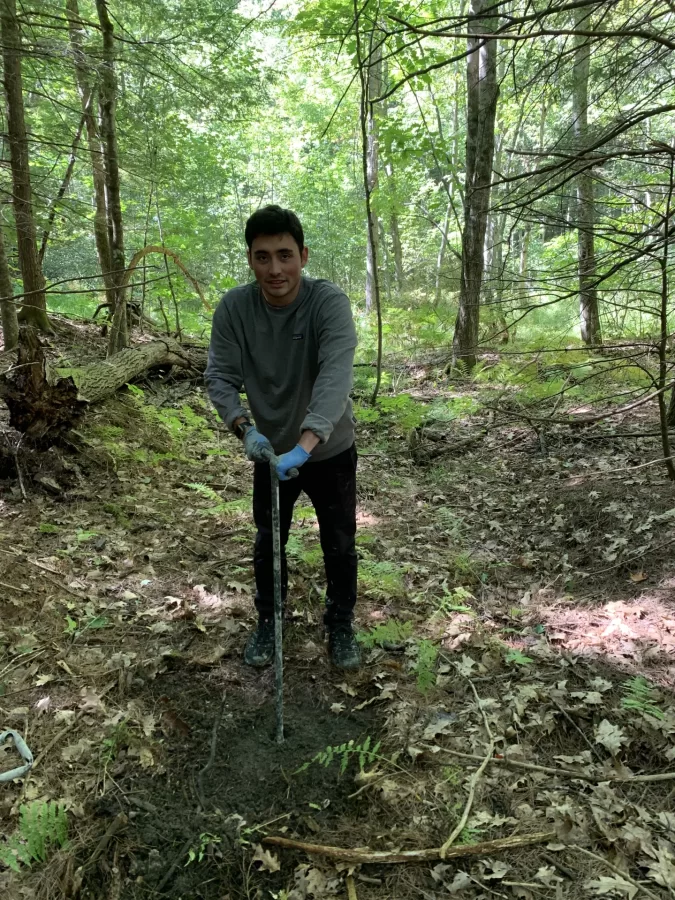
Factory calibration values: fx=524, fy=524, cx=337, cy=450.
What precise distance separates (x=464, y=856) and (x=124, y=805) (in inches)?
58.4

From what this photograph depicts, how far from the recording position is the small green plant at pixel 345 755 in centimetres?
251

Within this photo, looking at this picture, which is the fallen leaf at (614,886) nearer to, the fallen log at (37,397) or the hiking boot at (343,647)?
the hiking boot at (343,647)

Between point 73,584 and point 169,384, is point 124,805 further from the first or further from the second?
point 169,384

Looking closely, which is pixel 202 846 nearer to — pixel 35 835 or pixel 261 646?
pixel 35 835

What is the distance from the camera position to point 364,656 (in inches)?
132

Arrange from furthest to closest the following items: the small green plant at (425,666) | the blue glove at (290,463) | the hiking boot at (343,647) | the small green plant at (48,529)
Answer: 1. the small green plant at (48,529)
2. the hiking boot at (343,647)
3. the small green plant at (425,666)
4. the blue glove at (290,463)

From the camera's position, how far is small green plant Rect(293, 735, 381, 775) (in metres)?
2.51

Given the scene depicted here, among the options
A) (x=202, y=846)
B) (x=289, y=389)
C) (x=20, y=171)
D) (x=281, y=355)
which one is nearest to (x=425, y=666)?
(x=202, y=846)

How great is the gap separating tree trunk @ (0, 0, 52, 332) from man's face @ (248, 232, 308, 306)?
297cm

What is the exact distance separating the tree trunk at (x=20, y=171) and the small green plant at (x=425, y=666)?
4.26 metres

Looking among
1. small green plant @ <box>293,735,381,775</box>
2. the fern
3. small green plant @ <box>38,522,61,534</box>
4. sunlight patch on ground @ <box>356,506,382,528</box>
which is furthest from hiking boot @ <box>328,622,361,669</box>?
small green plant @ <box>38,522,61,534</box>

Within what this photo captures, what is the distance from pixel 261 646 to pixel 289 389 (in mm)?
1629

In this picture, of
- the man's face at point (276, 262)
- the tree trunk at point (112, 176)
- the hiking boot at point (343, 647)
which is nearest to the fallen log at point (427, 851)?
the hiking boot at point (343, 647)

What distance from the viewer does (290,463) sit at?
250 cm
